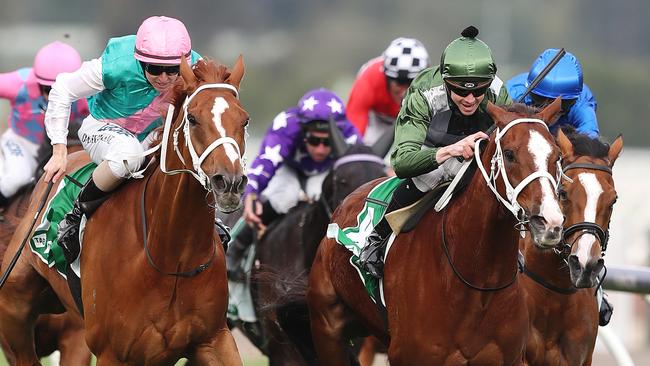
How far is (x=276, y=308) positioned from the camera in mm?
8305

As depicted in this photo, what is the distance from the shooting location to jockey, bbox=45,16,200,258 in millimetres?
6977

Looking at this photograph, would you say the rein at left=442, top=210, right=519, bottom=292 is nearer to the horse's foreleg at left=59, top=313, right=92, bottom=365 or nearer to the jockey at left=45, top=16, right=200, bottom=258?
the jockey at left=45, top=16, right=200, bottom=258

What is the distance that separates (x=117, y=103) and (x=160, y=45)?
0.69m

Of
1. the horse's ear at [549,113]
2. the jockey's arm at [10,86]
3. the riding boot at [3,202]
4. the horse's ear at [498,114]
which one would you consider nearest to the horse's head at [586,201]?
the horse's ear at [549,113]

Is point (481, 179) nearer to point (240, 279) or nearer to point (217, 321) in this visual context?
point (217, 321)

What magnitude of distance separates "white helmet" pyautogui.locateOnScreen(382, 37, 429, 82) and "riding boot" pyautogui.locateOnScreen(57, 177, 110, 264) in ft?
12.7

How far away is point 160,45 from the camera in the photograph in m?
6.93

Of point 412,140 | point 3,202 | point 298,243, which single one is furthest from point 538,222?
point 3,202

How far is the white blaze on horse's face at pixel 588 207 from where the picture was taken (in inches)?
248

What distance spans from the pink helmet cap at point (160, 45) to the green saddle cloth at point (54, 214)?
3.16 feet

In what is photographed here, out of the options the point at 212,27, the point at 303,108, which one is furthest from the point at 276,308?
the point at 212,27

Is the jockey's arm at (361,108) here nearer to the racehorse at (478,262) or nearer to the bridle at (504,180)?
the racehorse at (478,262)

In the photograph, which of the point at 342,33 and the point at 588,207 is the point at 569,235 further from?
the point at 342,33

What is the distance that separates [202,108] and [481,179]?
1292 millimetres
